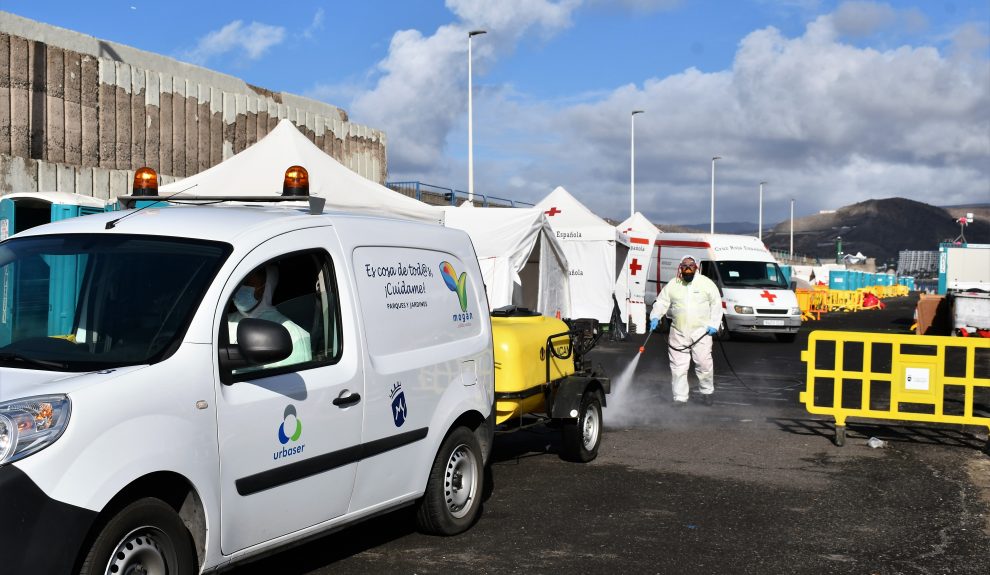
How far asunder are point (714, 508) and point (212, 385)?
4192 millimetres

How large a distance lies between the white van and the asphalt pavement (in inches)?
21.3

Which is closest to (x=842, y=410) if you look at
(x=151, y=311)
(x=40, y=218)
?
(x=151, y=311)

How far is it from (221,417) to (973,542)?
4753 mm

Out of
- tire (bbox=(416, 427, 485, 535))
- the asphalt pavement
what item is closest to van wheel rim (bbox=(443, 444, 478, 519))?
tire (bbox=(416, 427, 485, 535))

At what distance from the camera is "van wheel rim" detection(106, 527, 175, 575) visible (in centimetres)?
405

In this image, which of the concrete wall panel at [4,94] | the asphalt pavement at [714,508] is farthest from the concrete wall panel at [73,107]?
the asphalt pavement at [714,508]

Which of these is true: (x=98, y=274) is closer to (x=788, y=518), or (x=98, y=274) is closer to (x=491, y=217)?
(x=788, y=518)

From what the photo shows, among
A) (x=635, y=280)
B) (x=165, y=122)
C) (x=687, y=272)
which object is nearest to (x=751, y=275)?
(x=635, y=280)

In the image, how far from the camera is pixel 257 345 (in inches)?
176

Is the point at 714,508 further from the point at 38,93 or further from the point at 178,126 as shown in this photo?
the point at 178,126

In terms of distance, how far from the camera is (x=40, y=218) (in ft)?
38.9

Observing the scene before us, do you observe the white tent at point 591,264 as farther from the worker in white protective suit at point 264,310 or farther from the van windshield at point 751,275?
the worker in white protective suit at point 264,310

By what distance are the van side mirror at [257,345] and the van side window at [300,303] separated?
0.36 m

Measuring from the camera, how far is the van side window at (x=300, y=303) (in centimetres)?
505
